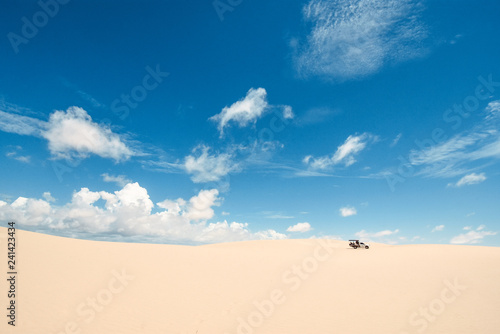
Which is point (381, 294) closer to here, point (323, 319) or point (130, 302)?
point (323, 319)

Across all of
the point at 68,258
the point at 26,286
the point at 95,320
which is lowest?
the point at 95,320

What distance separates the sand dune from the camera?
32.6 ft

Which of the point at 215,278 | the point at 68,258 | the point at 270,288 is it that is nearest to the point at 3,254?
the point at 68,258

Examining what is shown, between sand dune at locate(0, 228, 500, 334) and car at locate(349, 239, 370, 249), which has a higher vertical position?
car at locate(349, 239, 370, 249)

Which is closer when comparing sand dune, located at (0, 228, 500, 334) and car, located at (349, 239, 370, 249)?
sand dune, located at (0, 228, 500, 334)

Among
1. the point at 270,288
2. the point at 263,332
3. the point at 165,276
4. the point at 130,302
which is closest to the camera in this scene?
the point at 263,332

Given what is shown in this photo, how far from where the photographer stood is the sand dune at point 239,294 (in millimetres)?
9945

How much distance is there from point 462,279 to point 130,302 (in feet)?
63.8

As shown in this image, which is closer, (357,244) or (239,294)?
(239,294)

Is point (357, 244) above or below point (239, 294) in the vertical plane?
above

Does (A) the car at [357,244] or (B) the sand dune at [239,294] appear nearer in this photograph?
(B) the sand dune at [239,294]

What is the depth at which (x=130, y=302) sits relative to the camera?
11.6m

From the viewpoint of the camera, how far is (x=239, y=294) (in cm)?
1316

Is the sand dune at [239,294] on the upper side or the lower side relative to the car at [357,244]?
lower
